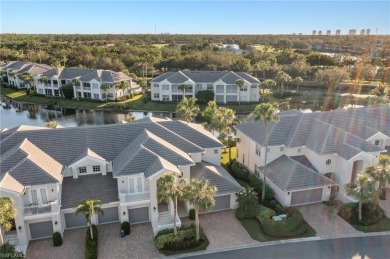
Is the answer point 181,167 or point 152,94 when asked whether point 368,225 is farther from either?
point 152,94

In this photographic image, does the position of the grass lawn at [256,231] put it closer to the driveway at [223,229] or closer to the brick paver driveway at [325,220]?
the driveway at [223,229]

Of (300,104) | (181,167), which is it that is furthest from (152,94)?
(181,167)

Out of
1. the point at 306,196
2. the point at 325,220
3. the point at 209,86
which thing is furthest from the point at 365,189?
the point at 209,86

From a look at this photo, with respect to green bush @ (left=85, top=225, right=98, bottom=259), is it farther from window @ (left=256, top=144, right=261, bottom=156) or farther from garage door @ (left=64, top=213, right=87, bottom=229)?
window @ (left=256, top=144, right=261, bottom=156)

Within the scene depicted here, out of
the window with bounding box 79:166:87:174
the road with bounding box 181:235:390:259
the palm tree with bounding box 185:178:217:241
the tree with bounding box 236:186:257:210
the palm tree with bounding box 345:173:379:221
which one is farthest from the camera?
the window with bounding box 79:166:87:174

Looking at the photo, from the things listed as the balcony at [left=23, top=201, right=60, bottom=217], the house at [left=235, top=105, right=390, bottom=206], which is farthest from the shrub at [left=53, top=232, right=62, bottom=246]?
the house at [left=235, top=105, right=390, bottom=206]

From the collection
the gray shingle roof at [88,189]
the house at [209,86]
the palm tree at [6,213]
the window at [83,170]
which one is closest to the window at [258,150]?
the gray shingle roof at [88,189]
